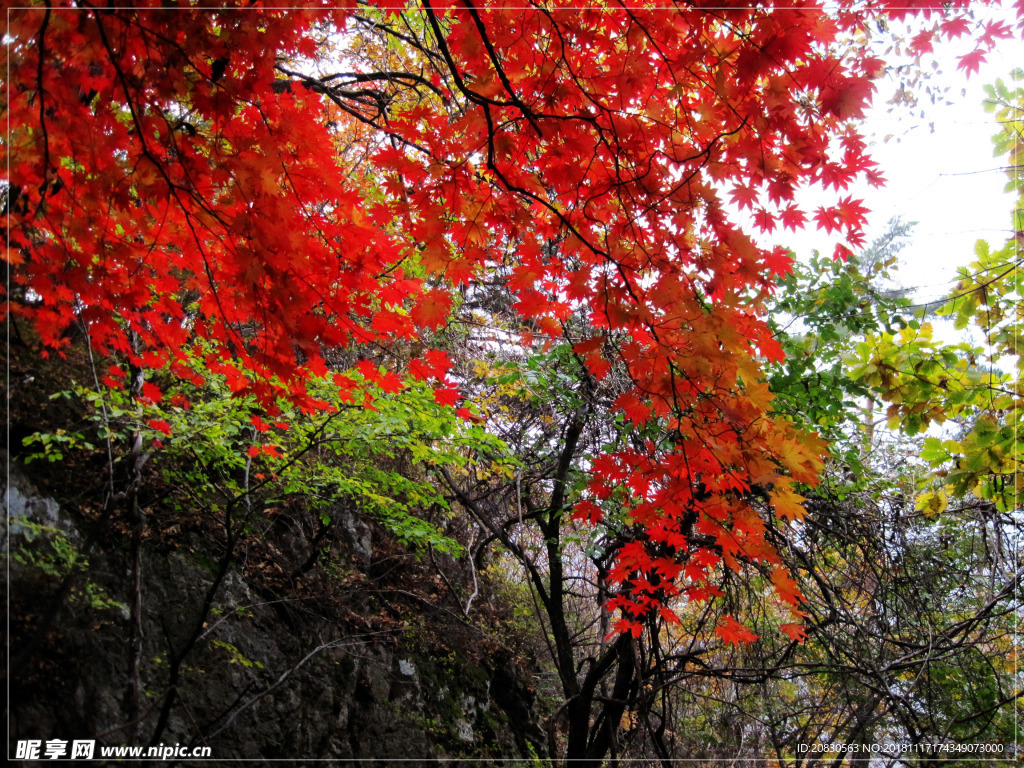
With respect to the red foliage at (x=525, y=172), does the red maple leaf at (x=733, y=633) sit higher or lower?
lower

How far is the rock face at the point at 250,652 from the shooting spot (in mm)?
2713

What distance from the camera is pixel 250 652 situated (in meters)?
3.70

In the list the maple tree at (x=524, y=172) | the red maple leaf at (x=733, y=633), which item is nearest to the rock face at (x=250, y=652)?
the maple tree at (x=524, y=172)

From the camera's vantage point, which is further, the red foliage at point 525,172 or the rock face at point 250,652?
the rock face at point 250,652

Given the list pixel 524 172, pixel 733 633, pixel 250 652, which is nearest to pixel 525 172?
pixel 524 172

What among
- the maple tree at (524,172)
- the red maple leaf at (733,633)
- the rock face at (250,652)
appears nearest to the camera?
the maple tree at (524,172)

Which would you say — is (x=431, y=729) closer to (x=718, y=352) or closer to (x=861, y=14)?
(x=718, y=352)

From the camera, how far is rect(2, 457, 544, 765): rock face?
107 inches

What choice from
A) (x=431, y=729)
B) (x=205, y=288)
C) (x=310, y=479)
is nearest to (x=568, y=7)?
(x=205, y=288)

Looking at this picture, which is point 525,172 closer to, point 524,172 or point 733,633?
point 524,172

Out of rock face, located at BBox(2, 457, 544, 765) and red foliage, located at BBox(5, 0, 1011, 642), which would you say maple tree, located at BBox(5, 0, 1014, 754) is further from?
rock face, located at BBox(2, 457, 544, 765)

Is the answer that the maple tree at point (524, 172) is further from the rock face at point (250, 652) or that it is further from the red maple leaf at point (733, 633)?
the rock face at point (250, 652)

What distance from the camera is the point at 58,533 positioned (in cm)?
313

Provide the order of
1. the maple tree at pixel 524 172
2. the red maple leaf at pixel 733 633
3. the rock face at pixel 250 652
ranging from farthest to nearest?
the red maple leaf at pixel 733 633
the rock face at pixel 250 652
the maple tree at pixel 524 172
